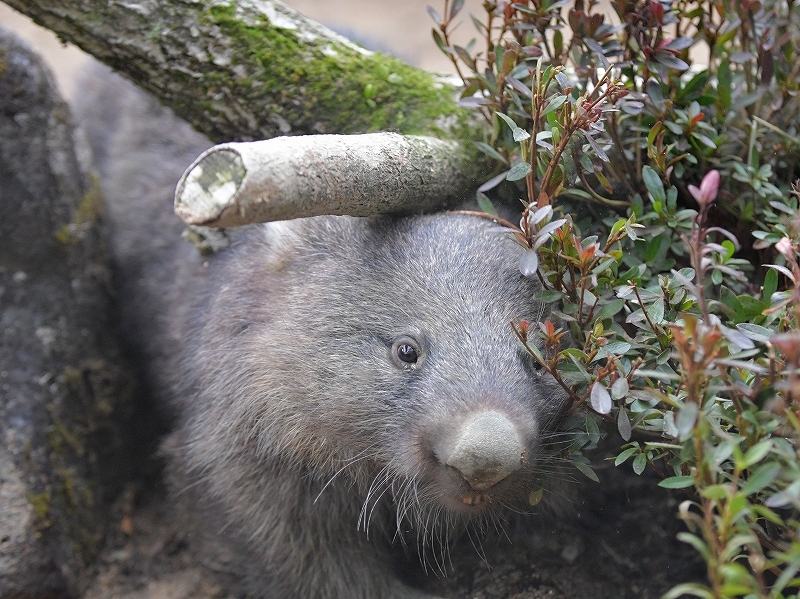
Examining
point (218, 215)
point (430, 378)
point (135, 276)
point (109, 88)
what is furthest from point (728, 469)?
point (109, 88)

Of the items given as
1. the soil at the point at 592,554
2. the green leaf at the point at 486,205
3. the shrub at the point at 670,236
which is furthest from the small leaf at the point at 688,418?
the soil at the point at 592,554

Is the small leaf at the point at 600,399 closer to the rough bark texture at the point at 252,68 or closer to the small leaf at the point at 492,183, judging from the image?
the small leaf at the point at 492,183

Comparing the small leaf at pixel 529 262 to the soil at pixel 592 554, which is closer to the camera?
the small leaf at pixel 529 262

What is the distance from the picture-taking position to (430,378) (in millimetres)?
2227

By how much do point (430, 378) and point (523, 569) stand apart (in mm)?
919

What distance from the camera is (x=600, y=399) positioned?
191cm

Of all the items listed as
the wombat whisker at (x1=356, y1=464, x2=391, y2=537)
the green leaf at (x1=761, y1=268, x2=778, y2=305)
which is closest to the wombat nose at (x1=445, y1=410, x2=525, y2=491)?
the wombat whisker at (x1=356, y1=464, x2=391, y2=537)

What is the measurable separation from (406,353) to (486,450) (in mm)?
431

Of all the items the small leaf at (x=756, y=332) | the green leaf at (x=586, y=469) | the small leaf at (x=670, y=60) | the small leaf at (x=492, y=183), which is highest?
the small leaf at (x=670, y=60)

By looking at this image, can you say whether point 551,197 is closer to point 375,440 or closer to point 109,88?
point 375,440

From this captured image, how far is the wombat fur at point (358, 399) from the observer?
219 cm

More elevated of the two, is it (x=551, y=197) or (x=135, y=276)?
(x=551, y=197)

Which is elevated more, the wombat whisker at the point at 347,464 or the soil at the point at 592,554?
the wombat whisker at the point at 347,464

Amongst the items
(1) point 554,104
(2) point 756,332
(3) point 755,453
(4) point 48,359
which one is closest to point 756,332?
(2) point 756,332
